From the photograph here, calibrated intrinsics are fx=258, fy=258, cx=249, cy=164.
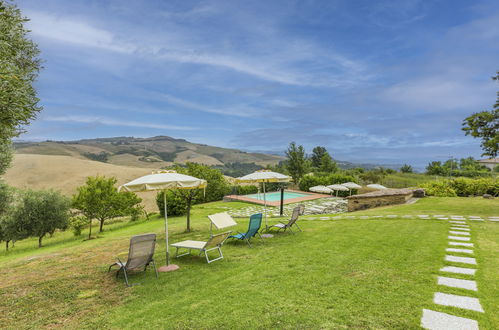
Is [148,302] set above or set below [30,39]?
below

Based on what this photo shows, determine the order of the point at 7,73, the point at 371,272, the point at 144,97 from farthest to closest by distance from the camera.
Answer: the point at 144,97
the point at 371,272
the point at 7,73

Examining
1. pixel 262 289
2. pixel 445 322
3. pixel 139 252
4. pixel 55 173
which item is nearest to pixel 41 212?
pixel 139 252

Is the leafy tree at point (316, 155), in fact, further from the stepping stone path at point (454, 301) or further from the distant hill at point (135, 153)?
the distant hill at point (135, 153)

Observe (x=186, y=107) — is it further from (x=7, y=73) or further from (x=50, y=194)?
(x=7, y=73)

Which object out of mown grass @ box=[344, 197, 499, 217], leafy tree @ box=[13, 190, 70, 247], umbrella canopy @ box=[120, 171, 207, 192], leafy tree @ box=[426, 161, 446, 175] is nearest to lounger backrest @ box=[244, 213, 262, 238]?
umbrella canopy @ box=[120, 171, 207, 192]

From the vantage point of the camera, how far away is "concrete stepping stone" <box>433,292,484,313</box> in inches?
130

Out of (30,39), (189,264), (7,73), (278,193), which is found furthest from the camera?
(278,193)

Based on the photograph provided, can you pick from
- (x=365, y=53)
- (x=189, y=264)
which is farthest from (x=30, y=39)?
(x=365, y=53)

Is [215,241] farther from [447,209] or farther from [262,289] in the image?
[447,209]

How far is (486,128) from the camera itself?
1158 centimetres

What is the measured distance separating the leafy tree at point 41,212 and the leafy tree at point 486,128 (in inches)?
900

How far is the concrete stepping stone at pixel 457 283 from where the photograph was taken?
3.85 meters

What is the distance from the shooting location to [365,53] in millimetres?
42000

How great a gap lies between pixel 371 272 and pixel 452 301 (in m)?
1.29
